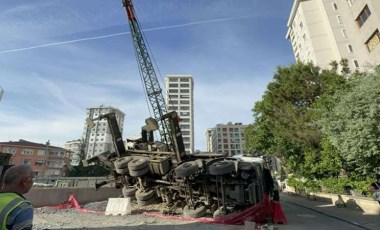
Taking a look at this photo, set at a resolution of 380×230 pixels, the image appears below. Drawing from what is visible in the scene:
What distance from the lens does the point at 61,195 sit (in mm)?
14516

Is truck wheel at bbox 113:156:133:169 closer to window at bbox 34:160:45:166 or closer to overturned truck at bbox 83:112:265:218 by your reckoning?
overturned truck at bbox 83:112:265:218

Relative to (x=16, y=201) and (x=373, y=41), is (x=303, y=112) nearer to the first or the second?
(x=373, y=41)

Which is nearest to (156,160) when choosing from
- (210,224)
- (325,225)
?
(210,224)

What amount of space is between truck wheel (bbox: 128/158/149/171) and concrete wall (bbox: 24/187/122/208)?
5.24 metres

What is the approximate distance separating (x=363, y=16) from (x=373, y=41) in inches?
90.5

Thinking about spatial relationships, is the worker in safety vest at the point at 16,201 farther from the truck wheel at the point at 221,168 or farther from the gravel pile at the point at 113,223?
the truck wheel at the point at 221,168

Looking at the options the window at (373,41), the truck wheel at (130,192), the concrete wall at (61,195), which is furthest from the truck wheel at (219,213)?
the window at (373,41)

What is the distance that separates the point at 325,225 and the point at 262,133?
19905 mm

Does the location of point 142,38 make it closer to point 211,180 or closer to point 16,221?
point 211,180

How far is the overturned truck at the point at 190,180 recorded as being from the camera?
426 inches

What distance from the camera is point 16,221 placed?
85.9 inches

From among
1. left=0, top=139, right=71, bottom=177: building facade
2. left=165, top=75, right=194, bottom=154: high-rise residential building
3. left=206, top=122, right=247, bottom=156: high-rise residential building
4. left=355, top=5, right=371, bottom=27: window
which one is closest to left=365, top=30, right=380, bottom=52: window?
left=355, top=5, right=371, bottom=27: window

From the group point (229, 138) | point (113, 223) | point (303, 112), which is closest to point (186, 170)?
point (113, 223)

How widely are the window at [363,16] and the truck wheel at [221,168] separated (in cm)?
1618
